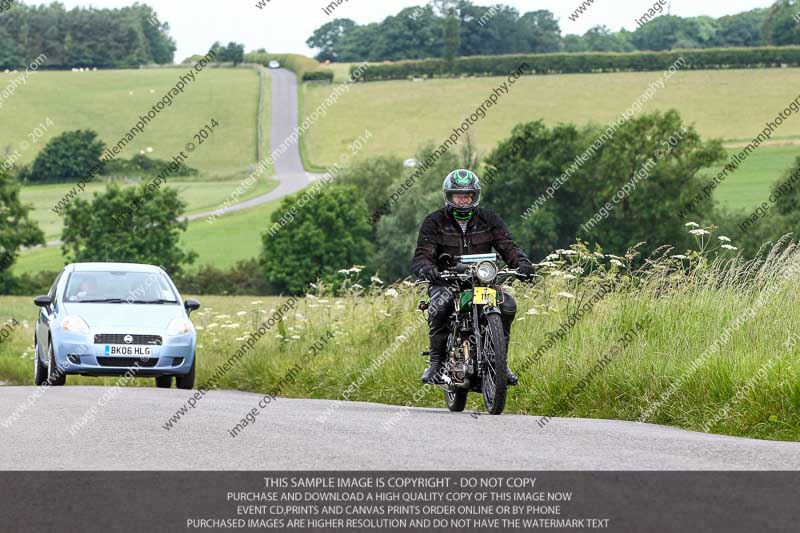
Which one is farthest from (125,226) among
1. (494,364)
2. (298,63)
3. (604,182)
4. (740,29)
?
(740,29)

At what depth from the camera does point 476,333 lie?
10.9m

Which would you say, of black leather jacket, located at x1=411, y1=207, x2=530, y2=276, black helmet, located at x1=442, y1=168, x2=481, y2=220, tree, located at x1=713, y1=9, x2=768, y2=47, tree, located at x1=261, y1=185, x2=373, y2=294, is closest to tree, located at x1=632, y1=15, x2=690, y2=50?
tree, located at x1=713, y1=9, x2=768, y2=47

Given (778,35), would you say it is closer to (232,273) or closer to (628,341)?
(232,273)

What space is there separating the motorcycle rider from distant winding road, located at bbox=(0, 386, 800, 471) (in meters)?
0.84

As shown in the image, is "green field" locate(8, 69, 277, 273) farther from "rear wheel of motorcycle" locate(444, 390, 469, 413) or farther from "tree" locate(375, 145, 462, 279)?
"rear wheel of motorcycle" locate(444, 390, 469, 413)

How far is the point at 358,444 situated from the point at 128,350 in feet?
28.6

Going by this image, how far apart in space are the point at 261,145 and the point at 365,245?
115ft

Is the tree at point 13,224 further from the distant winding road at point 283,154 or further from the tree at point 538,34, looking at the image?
the tree at point 538,34

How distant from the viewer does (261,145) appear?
119 m

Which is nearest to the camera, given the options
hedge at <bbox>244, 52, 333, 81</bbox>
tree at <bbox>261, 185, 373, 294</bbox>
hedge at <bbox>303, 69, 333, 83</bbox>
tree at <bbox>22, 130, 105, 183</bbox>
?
tree at <bbox>261, 185, 373, 294</bbox>

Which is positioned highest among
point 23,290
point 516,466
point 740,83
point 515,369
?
point 516,466

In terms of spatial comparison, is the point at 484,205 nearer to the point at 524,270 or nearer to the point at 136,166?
the point at 136,166

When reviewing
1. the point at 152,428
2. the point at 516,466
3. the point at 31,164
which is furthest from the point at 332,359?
the point at 31,164

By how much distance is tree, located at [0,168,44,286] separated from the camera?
8362 centimetres
